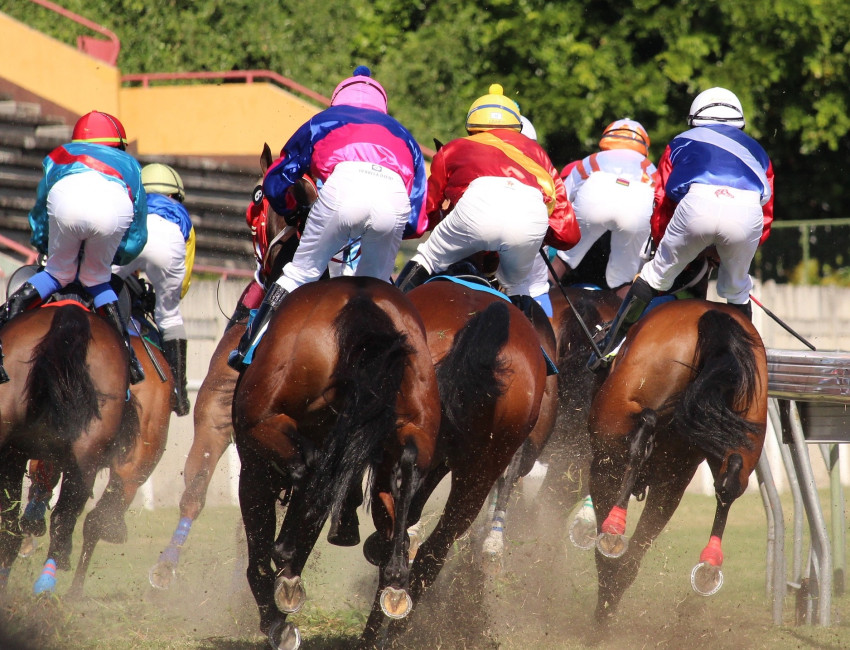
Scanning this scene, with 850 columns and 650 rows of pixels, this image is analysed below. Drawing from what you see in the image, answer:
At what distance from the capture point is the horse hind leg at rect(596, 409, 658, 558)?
18.5 feet

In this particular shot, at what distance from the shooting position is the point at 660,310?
585cm

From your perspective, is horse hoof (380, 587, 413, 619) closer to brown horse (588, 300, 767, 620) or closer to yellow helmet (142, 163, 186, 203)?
brown horse (588, 300, 767, 620)

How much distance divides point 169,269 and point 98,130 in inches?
49.9

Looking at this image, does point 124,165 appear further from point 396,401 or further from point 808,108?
point 808,108

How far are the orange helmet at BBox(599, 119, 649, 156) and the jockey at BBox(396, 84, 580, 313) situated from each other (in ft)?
6.82

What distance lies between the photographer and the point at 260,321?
523cm

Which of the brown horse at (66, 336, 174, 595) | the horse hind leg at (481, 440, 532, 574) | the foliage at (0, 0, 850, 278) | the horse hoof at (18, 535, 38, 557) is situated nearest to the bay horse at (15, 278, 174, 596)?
the brown horse at (66, 336, 174, 595)

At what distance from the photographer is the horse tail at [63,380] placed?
18.5 ft

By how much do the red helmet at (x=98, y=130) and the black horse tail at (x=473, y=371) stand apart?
8.58ft

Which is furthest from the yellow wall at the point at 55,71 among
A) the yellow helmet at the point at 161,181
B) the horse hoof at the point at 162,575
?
the horse hoof at the point at 162,575

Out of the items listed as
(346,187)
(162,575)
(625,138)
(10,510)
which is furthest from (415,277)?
(625,138)

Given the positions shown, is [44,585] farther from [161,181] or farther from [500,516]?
[161,181]

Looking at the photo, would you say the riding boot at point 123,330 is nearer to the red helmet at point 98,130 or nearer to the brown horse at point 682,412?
the red helmet at point 98,130

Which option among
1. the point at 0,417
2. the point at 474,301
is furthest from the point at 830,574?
the point at 0,417
